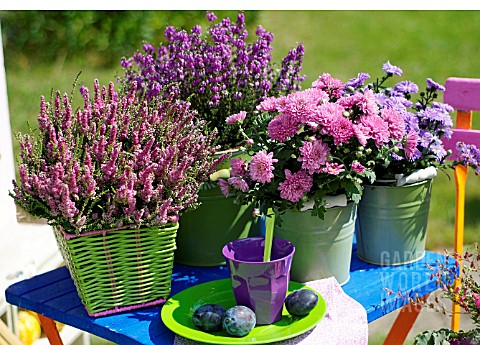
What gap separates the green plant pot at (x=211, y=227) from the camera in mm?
1885

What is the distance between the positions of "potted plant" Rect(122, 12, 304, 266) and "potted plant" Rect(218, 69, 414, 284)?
0.64 ft

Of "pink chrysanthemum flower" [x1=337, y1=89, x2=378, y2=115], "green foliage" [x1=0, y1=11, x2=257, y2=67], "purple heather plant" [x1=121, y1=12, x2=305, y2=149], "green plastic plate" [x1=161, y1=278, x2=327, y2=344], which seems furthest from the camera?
"green foliage" [x1=0, y1=11, x2=257, y2=67]

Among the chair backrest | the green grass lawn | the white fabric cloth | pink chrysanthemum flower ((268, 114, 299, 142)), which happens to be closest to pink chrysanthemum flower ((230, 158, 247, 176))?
pink chrysanthemum flower ((268, 114, 299, 142))

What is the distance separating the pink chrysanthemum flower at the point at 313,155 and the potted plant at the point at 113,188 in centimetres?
27

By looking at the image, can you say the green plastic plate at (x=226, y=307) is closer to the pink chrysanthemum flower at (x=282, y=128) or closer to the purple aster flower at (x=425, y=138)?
the pink chrysanthemum flower at (x=282, y=128)

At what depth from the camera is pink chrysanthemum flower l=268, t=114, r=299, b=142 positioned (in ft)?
5.31

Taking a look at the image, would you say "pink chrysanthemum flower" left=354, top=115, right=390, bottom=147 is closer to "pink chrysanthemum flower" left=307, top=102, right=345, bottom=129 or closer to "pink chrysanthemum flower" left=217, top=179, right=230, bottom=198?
"pink chrysanthemum flower" left=307, top=102, right=345, bottom=129

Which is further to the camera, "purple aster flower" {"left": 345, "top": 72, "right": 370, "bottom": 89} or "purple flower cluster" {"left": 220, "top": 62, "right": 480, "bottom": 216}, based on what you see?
"purple aster flower" {"left": 345, "top": 72, "right": 370, "bottom": 89}

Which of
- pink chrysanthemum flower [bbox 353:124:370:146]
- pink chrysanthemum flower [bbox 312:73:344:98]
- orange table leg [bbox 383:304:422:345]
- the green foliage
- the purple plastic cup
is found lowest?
orange table leg [bbox 383:304:422:345]

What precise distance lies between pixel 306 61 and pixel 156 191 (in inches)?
195

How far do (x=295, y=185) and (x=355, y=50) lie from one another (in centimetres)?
511

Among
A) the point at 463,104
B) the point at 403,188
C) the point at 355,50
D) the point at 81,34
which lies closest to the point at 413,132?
the point at 403,188

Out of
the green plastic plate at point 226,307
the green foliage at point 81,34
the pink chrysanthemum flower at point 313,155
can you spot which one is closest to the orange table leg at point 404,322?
the green plastic plate at point 226,307

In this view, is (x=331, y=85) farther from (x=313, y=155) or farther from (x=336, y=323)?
(x=336, y=323)
